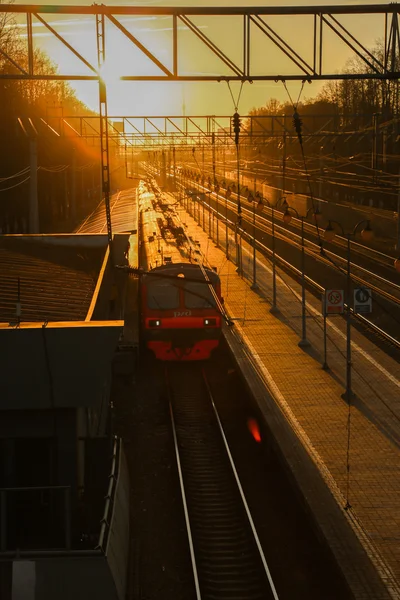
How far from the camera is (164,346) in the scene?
17.6 metres

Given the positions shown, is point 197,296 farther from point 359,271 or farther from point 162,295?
point 359,271

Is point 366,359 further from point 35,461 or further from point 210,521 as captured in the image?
point 35,461

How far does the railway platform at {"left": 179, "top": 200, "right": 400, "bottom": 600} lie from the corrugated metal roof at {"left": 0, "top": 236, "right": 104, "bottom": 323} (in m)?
3.54

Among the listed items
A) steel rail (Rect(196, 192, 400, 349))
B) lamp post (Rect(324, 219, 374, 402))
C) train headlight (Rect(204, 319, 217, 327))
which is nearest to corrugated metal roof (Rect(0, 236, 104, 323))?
train headlight (Rect(204, 319, 217, 327))

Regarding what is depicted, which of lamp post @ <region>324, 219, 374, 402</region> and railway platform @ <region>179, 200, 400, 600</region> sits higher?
lamp post @ <region>324, 219, 374, 402</region>

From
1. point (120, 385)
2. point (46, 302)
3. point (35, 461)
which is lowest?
point (120, 385)

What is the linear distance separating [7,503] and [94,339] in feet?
7.16

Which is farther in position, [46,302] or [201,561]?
[46,302]

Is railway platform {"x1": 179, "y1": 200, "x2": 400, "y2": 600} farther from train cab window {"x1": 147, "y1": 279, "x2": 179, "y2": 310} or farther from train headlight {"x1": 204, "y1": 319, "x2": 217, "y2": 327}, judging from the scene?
train cab window {"x1": 147, "y1": 279, "x2": 179, "y2": 310}

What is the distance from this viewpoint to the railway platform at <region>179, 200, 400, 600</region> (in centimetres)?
897

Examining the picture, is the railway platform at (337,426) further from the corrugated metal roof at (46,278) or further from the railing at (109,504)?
the corrugated metal roof at (46,278)

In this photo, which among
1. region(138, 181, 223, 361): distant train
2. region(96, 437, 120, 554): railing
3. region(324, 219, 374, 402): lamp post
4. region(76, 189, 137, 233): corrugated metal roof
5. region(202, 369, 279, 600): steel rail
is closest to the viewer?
region(96, 437, 120, 554): railing

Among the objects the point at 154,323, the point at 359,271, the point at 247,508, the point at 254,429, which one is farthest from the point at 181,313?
the point at 359,271

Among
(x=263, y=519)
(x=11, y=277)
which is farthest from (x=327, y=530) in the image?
(x=11, y=277)
